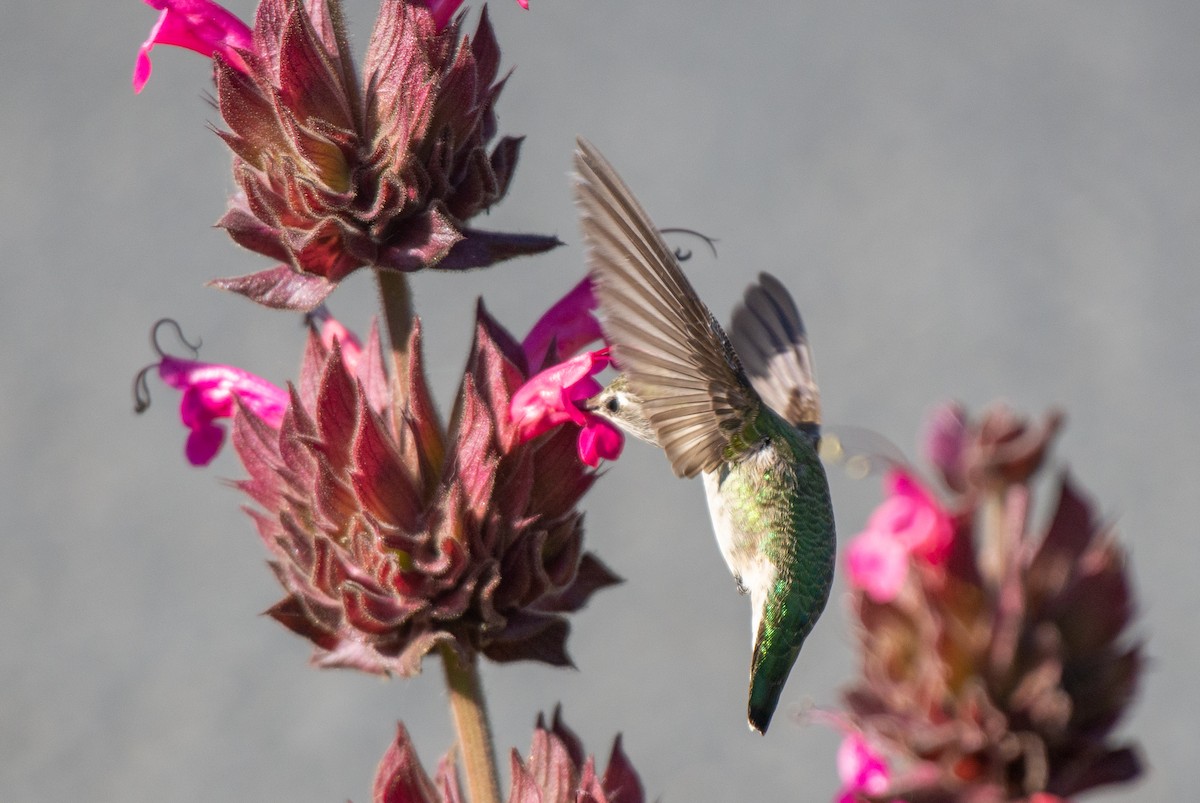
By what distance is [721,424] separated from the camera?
4.36 ft

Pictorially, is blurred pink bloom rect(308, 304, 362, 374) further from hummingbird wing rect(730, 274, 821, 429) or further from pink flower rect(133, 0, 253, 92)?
hummingbird wing rect(730, 274, 821, 429)

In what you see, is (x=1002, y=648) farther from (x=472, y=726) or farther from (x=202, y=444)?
(x=202, y=444)

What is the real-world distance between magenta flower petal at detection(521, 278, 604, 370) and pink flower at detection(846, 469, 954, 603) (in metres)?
0.54

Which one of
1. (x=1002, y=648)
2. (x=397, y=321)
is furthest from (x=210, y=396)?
(x=1002, y=648)

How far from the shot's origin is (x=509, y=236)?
1194mm

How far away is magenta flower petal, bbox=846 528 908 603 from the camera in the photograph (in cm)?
79

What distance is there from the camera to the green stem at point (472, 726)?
114 centimetres

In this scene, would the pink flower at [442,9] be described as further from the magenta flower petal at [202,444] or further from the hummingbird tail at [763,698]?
the hummingbird tail at [763,698]

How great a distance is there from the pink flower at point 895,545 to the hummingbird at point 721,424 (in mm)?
355

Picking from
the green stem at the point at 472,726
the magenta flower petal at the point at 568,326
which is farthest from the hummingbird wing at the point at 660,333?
the green stem at the point at 472,726

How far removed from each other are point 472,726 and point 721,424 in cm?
36

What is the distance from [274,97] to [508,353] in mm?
282

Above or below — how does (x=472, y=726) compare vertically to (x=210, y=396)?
below

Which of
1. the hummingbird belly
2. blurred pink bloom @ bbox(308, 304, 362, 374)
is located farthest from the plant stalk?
the hummingbird belly
